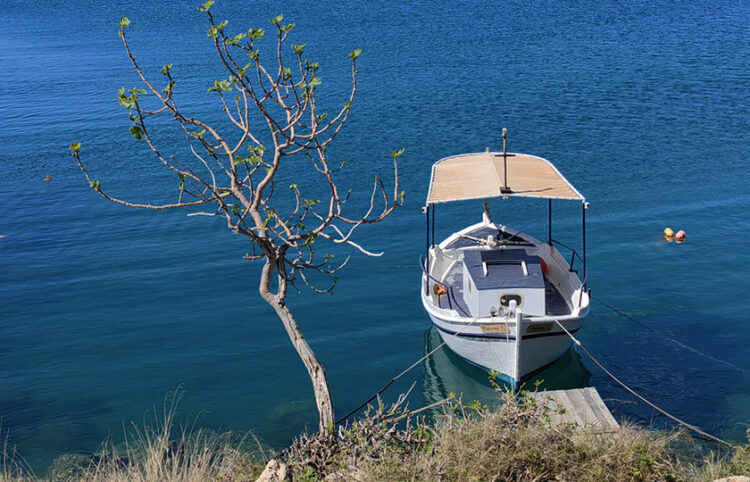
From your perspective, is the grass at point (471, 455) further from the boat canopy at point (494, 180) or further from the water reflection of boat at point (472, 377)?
the boat canopy at point (494, 180)

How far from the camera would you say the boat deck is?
Answer: 1557cm

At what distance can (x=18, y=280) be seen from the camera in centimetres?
2000

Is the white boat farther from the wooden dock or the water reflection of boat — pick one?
the wooden dock

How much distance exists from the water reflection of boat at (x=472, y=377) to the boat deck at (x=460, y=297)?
2.85 ft

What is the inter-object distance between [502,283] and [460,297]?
5.74 ft

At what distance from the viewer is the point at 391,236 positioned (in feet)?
69.6

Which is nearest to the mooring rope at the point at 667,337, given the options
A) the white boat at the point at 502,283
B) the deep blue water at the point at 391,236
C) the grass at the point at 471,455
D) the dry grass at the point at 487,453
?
the deep blue water at the point at 391,236

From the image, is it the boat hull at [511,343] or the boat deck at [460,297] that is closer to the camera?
the boat hull at [511,343]

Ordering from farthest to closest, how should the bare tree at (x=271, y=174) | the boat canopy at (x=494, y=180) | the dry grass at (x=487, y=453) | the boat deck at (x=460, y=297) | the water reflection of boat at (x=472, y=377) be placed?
the boat deck at (x=460, y=297)
the boat canopy at (x=494, y=180)
the water reflection of boat at (x=472, y=377)
the bare tree at (x=271, y=174)
the dry grass at (x=487, y=453)

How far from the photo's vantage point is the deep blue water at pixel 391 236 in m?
15.0

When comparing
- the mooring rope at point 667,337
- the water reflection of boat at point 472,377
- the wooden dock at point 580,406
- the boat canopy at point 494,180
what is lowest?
the water reflection of boat at point 472,377

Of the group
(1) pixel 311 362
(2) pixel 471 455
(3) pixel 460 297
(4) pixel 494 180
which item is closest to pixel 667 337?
(3) pixel 460 297

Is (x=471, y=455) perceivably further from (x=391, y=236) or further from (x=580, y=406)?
(x=391, y=236)

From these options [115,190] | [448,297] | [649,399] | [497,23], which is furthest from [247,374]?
[497,23]
